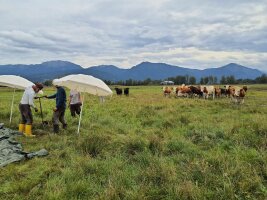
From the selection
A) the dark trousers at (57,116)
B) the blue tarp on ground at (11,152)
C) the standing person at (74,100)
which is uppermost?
the standing person at (74,100)

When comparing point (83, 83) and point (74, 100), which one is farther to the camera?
point (74, 100)

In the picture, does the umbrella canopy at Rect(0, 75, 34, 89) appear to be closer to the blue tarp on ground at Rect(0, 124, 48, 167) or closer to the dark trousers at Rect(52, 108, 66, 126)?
the dark trousers at Rect(52, 108, 66, 126)

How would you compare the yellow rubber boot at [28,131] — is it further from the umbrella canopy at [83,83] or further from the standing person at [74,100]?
the standing person at [74,100]

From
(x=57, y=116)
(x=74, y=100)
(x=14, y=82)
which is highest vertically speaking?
(x=14, y=82)

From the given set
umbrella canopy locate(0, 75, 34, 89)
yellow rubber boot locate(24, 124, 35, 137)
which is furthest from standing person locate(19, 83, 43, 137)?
umbrella canopy locate(0, 75, 34, 89)

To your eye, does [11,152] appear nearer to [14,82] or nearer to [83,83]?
[83,83]

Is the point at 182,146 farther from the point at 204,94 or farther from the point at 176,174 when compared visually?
the point at 204,94

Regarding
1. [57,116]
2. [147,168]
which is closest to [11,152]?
[57,116]

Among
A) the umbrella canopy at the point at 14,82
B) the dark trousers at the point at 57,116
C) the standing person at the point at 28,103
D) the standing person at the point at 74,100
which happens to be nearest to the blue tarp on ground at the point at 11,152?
the standing person at the point at 28,103

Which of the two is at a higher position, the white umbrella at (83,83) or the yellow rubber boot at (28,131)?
the white umbrella at (83,83)

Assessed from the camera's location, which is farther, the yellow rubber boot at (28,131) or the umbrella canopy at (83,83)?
the yellow rubber boot at (28,131)

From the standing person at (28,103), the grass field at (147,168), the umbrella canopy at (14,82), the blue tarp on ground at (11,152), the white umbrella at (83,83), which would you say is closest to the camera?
the grass field at (147,168)

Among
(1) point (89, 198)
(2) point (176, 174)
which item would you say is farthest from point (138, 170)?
(1) point (89, 198)

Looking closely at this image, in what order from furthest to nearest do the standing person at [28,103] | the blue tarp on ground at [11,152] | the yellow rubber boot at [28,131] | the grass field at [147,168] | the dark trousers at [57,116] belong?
the dark trousers at [57,116]
the standing person at [28,103]
the yellow rubber boot at [28,131]
the blue tarp on ground at [11,152]
the grass field at [147,168]
